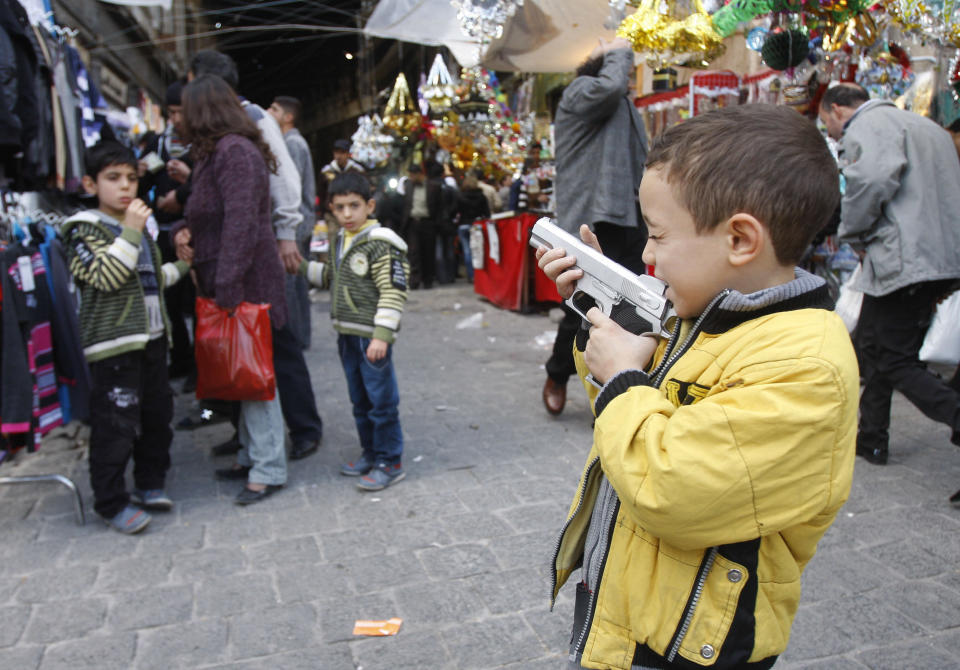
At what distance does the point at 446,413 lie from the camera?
16.3 ft

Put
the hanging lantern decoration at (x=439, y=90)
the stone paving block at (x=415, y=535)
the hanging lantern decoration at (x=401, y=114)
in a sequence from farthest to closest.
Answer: the hanging lantern decoration at (x=401, y=114) < the hanging lantern decoration at (x=439, y=90) < the stone paving block at (x=415, y=535)

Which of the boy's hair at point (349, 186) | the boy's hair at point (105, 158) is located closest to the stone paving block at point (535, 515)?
the boy's hair at point (349, 186)

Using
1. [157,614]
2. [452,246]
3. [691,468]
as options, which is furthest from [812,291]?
[452,246]

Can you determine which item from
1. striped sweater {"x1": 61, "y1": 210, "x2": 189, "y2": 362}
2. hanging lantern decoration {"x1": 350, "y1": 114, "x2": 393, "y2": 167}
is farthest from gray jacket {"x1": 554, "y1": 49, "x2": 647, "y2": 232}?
hanging lantern decoration {"x1": 350, "y1": 114, "x2": 393, "y2": 167}

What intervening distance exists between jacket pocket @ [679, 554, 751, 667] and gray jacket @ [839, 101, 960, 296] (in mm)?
3030

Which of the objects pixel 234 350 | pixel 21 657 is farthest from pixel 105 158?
pixel 21 657

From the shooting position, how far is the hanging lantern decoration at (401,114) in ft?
41.3

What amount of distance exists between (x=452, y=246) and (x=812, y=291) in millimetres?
11277

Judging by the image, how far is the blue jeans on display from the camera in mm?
3635

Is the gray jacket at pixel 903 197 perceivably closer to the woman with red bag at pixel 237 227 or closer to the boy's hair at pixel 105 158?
the woman with red bag at pixel 237 227

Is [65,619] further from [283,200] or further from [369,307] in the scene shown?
[283,200]

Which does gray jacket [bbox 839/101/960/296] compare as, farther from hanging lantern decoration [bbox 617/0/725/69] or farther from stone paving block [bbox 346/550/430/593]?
stone paving block [bbox 346/550/430/593]

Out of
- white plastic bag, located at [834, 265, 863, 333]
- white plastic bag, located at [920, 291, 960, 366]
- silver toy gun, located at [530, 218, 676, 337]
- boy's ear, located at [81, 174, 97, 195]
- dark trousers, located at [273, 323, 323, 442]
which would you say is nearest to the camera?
silver toy gun, located at [530, 218, 676, 337]

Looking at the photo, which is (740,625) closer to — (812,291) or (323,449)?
(812,291)
